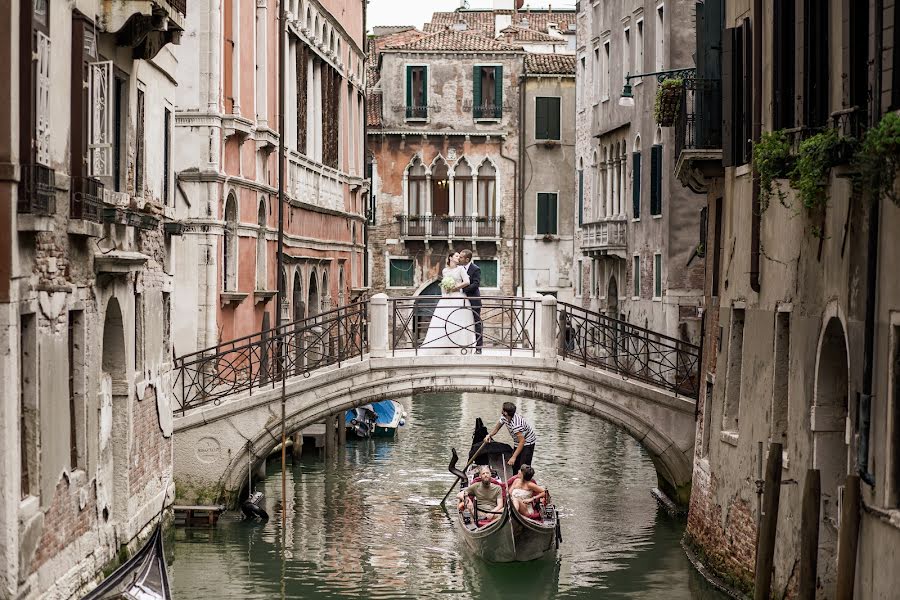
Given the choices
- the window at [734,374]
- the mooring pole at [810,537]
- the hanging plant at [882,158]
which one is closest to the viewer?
the hanging plant at [882,158]

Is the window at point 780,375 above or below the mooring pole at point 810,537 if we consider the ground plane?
above

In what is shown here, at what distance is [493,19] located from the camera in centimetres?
4347

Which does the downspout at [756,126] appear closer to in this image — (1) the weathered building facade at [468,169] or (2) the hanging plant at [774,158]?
(2) the hanging plant at [774,158]

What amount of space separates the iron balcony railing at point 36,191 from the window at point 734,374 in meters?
6.08

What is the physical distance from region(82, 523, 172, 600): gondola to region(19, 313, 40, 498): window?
2.53 feet

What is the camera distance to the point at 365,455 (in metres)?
23.8


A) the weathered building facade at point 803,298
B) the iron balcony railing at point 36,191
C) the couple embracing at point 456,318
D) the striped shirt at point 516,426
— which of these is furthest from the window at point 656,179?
the iron balcony railing at point 36,191

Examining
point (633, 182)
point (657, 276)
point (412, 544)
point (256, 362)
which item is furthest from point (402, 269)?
point (412, 544)

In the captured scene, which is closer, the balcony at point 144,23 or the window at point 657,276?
the balcony at point 144,23

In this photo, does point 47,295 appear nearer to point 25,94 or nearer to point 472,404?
point 25,94

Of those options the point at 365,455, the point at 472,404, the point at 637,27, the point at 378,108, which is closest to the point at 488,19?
the point at 378,108

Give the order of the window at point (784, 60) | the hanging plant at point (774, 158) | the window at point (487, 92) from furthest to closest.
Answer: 1. the window at point (487, 92)
2. the window at point (784, 60)
3. the hanging plant at point (774, 158)

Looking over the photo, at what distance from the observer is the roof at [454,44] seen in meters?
38.5

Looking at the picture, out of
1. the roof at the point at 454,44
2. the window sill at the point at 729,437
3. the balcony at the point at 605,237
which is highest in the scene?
the roof at the point at 454,44
